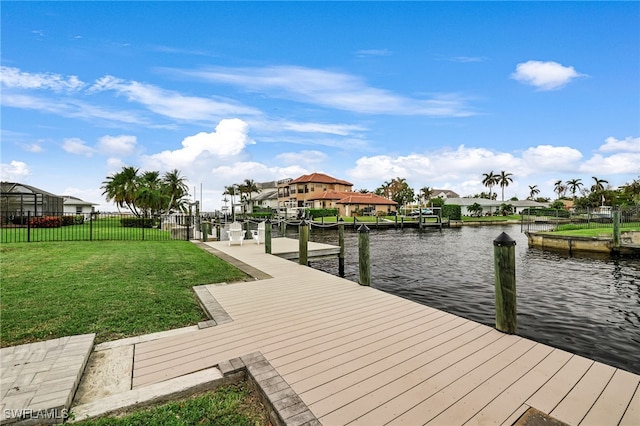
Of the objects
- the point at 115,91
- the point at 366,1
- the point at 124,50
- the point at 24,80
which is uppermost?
the point at 366,1

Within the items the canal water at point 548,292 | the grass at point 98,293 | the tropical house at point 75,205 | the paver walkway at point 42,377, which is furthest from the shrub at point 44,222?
the tropical house at point 75,205

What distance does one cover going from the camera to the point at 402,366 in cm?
319

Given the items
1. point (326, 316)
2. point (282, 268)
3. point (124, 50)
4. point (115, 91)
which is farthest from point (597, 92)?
point (115, 91)

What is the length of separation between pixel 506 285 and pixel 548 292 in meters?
→ 6.46

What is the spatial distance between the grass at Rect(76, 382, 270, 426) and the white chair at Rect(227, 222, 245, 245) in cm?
1152

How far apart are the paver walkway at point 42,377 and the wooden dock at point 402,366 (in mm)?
544

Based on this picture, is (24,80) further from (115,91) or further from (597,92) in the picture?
(597,92)

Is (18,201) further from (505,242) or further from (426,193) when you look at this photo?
(426,193)

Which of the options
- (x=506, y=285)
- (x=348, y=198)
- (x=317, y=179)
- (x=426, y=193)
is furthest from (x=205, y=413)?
(x=426, y=193)

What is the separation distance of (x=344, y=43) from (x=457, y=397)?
17.0 metres

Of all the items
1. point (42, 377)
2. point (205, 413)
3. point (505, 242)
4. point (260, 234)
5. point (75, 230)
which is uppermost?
point (505, 242)

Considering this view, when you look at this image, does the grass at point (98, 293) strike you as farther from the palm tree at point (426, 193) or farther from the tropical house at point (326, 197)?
the palm tree at point (426, 193)

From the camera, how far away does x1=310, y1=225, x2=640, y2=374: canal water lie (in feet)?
18.6

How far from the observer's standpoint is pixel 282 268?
887 cm
